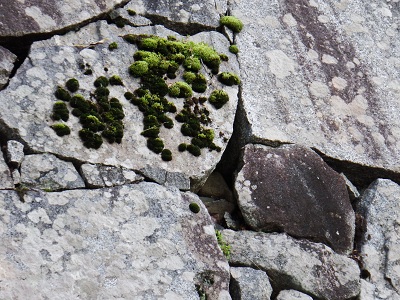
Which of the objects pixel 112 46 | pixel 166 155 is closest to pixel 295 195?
pixel 166 155

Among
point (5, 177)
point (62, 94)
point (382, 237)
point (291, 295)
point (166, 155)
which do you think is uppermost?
point (62, 94)

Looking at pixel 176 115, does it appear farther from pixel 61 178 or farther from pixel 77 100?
pixel 61 178

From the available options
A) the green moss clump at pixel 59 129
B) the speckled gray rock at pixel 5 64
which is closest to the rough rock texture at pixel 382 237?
the green moss clump at pixel 59 129

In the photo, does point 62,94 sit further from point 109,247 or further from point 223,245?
point 223,245

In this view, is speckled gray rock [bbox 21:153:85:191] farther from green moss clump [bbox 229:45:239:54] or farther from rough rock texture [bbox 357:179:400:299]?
rough rock texture [bbox 357:179:400:299]

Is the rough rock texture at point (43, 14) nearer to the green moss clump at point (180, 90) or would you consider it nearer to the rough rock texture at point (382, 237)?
the green moss clump at point (180, 90)

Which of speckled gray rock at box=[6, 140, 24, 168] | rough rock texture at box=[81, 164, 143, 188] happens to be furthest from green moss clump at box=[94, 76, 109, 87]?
speckled gray rock at box=[6, 140, 24, 168]
